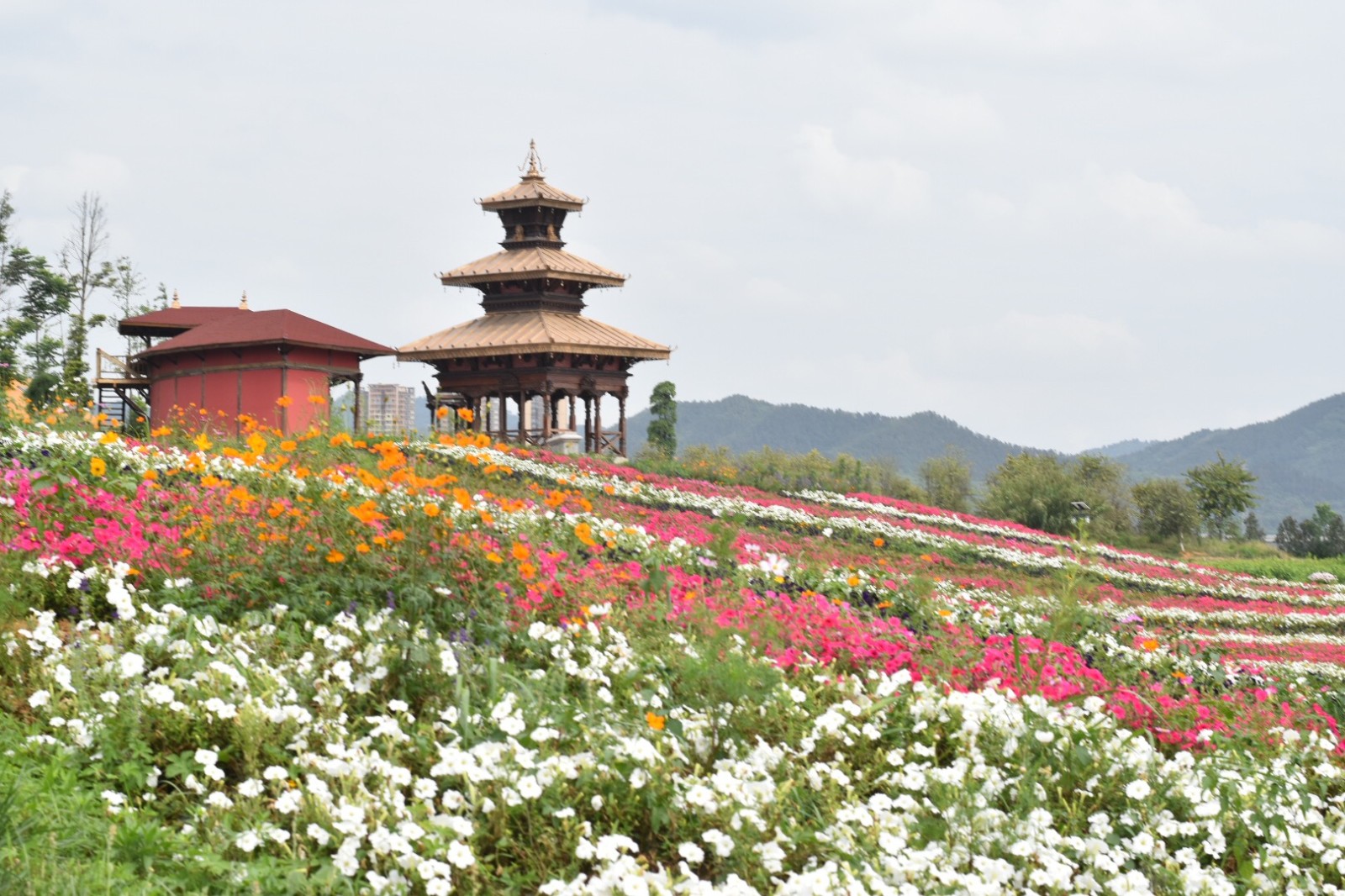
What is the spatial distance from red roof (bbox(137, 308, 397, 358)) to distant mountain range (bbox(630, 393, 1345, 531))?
320 ft

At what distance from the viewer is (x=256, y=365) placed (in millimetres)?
27734

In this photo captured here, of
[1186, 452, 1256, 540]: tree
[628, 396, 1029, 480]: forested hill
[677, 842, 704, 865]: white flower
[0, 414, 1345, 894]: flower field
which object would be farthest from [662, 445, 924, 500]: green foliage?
[628, 396, 1029, 480]: forested hill

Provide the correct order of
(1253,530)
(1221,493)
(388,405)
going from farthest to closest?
(388,405) → (1253,530) → (1221,493)

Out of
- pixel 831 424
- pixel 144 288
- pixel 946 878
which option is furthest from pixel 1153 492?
pixel 831 424

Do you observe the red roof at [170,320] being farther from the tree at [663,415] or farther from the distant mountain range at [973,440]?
the distant mountain range at [973,440]

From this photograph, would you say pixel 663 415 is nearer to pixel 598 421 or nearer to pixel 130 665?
pixel 598 421

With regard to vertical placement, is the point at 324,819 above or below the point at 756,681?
below

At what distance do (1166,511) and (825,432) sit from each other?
11437 cm

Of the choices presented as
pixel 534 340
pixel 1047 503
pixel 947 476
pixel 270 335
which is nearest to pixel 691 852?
pixel 270 335

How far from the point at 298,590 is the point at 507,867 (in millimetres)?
2392

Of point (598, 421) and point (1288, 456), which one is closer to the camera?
point (598, 421)

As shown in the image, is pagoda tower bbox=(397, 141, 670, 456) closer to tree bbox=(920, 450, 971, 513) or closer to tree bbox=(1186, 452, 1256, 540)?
tree bbox=(920, 450, 971, 513)

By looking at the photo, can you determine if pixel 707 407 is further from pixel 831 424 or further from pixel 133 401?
pixel 133 401

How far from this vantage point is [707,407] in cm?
16325
